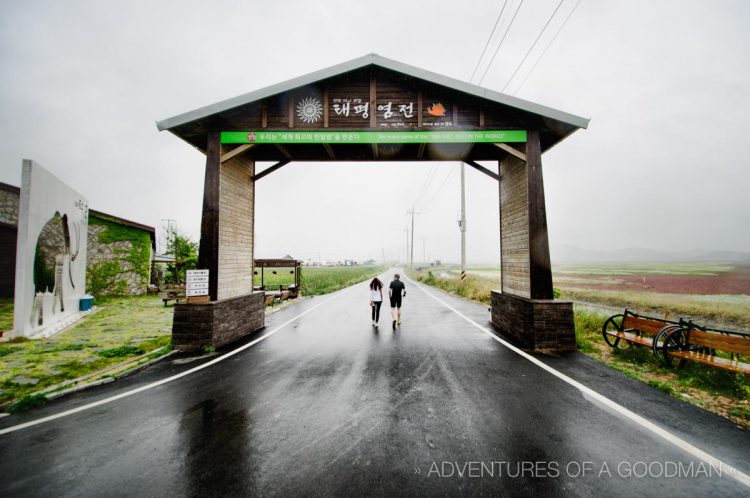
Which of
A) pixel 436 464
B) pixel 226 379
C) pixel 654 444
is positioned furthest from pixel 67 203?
pixel 654 444

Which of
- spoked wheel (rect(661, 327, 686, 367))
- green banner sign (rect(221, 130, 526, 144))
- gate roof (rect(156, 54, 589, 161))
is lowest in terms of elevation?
spoked wheel (rect(661, 327, 686, 367))

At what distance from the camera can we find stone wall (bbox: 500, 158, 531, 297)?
767 centimetres

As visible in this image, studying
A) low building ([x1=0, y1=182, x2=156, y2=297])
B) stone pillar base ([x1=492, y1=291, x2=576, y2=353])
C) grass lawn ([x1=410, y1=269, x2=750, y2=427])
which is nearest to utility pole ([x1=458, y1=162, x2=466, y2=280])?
grass lawn ([x1=410, y1=269, x2=750, y2=427])

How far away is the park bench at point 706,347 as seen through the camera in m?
4.46

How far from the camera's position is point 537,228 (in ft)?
23.6

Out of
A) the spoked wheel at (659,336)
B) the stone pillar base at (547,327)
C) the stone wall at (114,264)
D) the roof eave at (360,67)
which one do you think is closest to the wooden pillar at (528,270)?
the stone pillar base at (547,327)

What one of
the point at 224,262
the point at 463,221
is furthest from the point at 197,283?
the point at 463,221

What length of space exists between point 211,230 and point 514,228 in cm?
847

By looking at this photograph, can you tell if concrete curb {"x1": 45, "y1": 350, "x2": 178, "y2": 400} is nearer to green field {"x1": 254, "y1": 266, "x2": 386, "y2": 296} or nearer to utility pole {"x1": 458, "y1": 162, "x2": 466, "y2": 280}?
green field {"x1": 254, "y1": 266, "x2": 386, "y2": 296}

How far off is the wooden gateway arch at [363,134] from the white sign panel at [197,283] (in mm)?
195

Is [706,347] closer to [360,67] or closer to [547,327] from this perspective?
[547,327]

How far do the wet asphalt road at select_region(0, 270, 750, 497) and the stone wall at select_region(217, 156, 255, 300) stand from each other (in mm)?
2986

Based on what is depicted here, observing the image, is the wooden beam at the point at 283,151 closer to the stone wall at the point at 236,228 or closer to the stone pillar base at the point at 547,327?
Result: the stone wall at the point at 236,228

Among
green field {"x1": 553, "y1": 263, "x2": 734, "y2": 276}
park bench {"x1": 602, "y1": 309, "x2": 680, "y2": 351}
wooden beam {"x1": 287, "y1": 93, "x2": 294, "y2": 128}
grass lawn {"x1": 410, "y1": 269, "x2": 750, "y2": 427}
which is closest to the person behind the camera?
grass lawn {"x1": 410, "y1": 269, "x2": 750, "y2": 427}
